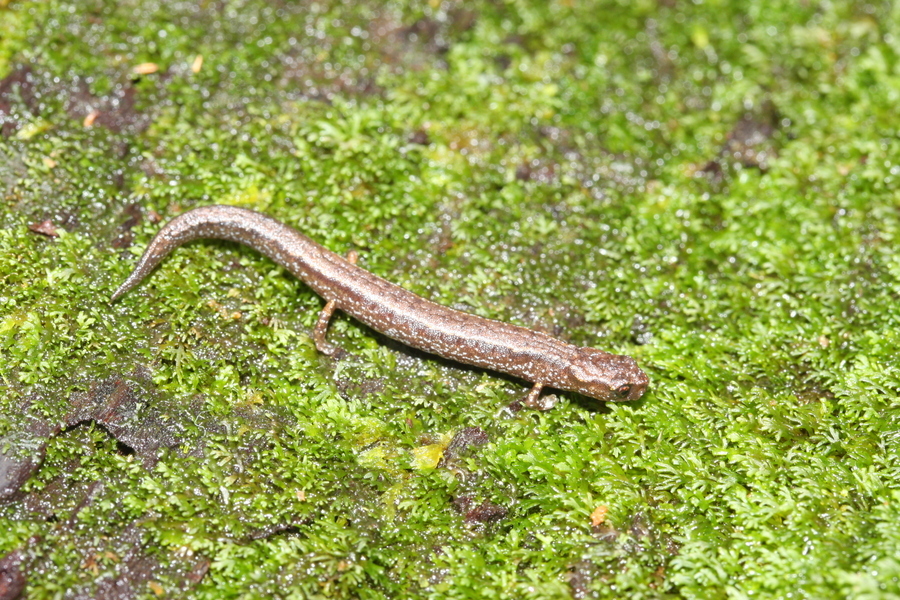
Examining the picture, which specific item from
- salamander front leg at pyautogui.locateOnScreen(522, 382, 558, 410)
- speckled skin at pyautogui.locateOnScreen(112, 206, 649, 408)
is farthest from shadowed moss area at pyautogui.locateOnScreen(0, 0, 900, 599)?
speckled skin at pyautogui.locateOnScreen(112, 206, 649, 408)

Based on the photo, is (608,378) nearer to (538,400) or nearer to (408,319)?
(538,400)

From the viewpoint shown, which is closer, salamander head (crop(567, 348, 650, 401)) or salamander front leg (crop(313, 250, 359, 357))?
salamander head (crop(567, 348, 650, 401))

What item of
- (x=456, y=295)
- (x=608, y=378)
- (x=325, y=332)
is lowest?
(x=325, y=332)

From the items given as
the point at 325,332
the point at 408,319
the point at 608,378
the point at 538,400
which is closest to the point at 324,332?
the point at 325,332

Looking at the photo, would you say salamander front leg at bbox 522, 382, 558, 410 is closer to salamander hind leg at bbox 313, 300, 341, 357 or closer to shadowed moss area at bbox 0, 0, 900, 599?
shadowed moss area at bbox 0, 0, 900, 599

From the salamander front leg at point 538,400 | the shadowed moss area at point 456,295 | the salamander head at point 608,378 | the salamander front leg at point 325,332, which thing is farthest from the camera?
the salamander front leg at point 325,332

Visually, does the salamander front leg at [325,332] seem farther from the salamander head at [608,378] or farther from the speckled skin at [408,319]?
the salamander head at [608,378]

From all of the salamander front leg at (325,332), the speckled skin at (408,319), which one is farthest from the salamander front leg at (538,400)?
the salamander front leg at (325,332)
